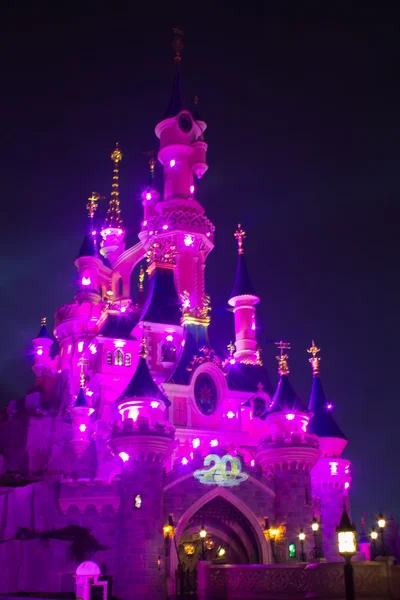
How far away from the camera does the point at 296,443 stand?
1405 inches

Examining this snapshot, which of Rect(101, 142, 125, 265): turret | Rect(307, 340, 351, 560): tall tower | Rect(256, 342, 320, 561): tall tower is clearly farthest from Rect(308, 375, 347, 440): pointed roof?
Rect(101, 142, 125, 265): turret

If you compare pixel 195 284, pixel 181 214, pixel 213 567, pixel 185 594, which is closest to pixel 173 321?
pixel 195 284

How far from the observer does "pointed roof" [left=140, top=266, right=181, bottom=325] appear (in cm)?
4625

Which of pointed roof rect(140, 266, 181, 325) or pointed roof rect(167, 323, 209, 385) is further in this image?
pointed roof rect(140, 266, 181, 325)

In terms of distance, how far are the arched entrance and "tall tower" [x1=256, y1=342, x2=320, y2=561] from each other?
138 cm

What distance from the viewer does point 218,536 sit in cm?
3812

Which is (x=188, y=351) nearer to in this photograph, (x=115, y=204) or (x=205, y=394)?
(x=205, y=394)

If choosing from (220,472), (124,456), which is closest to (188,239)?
(220,472)

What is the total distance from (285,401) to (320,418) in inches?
275

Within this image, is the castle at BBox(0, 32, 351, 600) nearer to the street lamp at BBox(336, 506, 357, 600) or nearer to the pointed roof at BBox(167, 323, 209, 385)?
the pointed roof at BBox(167, 323, 209, 385)

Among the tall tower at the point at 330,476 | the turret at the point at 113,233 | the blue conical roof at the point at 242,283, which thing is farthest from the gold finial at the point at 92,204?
the tall tower at the point at 330,476

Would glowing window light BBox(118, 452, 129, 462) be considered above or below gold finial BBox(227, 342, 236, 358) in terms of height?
below

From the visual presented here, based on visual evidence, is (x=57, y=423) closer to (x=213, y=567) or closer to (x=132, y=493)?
(x=132, y=493)

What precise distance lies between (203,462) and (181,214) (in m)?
22.1
